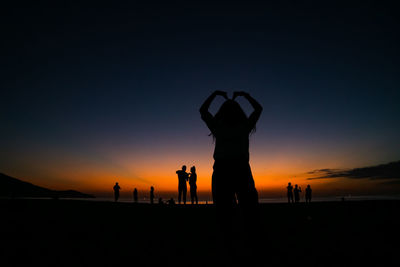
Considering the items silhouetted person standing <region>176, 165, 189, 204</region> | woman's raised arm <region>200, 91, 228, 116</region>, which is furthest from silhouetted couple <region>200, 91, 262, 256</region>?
silhouetted person standing <region>176, 165, 189, 204</region>

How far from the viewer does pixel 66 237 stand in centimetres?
472

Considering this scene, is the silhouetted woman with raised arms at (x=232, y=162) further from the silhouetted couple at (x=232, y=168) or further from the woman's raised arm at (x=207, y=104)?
the woman's raised arm at (x=207, y=104)

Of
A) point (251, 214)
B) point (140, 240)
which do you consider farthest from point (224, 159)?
point (140, 240)

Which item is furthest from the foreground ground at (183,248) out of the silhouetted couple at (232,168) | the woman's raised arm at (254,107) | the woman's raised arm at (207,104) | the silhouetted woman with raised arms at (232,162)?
the woman's raised arm at (207,104)

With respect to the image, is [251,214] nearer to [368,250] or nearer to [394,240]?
[368,250]

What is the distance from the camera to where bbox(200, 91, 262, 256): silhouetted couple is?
2.72 m

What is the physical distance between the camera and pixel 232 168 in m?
2.77

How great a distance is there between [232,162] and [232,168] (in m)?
0.07

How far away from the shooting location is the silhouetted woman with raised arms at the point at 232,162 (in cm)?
273

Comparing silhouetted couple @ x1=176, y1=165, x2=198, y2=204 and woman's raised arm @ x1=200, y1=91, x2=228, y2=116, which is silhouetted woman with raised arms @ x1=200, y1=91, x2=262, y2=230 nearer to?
woman's raised arm @ x1=200, y1=91, x2=228, y2=116

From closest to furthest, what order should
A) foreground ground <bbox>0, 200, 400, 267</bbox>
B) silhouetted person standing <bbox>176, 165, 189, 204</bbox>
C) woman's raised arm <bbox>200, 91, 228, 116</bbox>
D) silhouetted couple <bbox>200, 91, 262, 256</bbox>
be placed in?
silhouetted couple <bbox>200, 91, 262, 256</bbox>, foreground ground <bbox>0, 200, 400, 267</bbox>, woman's raised arm <bbox>200, 91, 228, 116</bbox>, silhouetted person standing <bbox>176, 165, 189, 204</bbox>

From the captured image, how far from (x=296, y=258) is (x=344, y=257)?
0.74 meters

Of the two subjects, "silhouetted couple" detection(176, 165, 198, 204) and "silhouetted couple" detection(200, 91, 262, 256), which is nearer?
"silhouetted couple" detection(200, 91, 262, 256)

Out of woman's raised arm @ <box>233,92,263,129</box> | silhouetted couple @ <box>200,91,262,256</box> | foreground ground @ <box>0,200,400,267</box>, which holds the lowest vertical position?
foreground ground @ <box>0,200,400,267</box>
